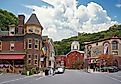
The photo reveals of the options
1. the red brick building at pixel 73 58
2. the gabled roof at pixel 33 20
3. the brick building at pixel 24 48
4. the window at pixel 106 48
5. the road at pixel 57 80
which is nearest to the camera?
the road at pixel 57 80

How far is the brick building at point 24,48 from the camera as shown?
200ft

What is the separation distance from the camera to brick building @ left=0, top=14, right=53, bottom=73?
6103 centimetres

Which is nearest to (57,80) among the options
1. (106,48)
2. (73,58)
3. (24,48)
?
(24,48)

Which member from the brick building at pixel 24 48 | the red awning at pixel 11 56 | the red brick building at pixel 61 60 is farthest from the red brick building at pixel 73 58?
the red awning at pixel 11 56

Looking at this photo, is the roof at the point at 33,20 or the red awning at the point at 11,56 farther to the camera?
the roof at the point at 33,20

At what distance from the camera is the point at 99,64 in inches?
4003

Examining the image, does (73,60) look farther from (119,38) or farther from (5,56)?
(5,56)

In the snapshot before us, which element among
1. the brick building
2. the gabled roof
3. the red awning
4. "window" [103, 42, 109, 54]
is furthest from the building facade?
the red awning

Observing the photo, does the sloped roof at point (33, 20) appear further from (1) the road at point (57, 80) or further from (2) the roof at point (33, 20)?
(1) the road at point (57, 80)

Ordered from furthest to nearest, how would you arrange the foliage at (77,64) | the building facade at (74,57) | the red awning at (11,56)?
1. the building facade at (74,57)
2. the foliage at (77,64)
3. the red awning at (11,56)

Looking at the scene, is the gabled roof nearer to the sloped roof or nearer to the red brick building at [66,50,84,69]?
the sloped roof

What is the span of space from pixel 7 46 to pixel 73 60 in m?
79.2

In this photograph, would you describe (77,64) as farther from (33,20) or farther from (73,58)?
(33,20)

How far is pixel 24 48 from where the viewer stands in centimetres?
6225
